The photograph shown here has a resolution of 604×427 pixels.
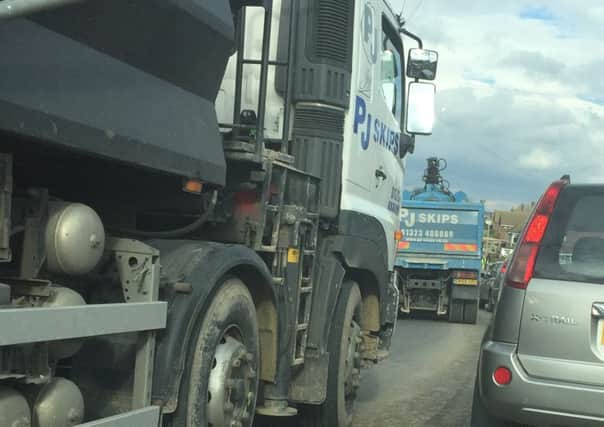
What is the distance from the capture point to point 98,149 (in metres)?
2.78

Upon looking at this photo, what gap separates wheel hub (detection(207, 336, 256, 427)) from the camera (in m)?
3.69

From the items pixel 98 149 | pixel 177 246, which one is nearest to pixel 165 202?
pixel 177 246

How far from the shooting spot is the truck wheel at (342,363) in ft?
18.2

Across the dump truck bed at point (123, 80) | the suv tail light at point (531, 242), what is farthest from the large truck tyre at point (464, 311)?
the dump truck bed at point (123, 80)

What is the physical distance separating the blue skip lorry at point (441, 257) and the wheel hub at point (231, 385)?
47.9 ft

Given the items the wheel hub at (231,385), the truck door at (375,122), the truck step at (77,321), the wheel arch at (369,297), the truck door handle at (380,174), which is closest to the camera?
the truck step at (77,321)

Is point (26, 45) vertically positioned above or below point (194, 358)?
above

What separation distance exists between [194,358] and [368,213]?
2.77m

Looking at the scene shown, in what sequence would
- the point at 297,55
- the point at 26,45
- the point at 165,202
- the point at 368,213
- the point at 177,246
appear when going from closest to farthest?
the point at 26,45, the point at 177,246, the point at 165,202, the point at 297,55, the point at 368,213

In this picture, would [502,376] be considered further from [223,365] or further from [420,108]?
[420,108]

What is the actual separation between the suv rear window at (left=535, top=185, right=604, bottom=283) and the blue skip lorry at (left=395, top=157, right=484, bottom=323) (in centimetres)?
1411

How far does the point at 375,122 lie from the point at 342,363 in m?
1.83

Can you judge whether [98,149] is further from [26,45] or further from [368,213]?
[368,213]

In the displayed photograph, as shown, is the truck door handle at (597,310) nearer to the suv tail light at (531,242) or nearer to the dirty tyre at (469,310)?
the suv tail light at (531,242)
